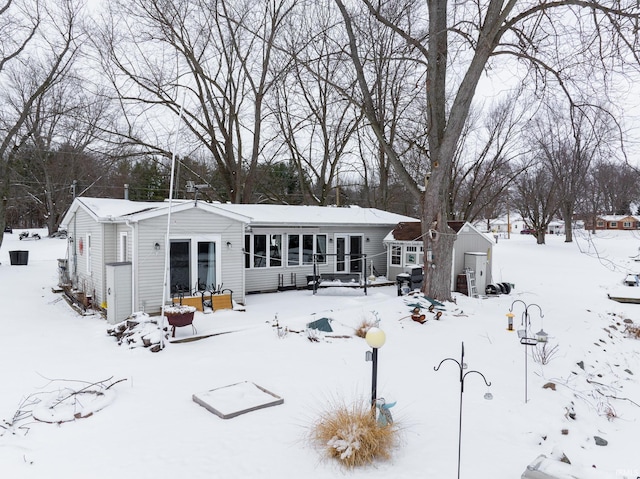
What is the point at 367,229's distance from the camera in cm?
1677

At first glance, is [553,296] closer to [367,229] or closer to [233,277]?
[367,229]

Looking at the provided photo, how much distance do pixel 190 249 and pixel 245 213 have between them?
390cm

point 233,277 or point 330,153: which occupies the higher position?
point 330,153

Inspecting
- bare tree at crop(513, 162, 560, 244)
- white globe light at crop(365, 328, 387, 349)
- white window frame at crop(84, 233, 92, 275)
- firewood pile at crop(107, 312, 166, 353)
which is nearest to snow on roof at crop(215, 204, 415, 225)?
white window frame at crop(84, 233, 92, 275)

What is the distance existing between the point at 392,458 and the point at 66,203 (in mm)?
40566

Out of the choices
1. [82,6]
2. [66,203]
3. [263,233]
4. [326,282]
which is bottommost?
[326,282]

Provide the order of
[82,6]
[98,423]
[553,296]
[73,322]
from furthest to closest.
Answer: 1. [82,6]
2. [553,296]
3. [73,322]
4. [98,423]

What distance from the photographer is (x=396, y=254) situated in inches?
642

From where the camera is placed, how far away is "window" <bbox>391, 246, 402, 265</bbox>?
16.2 m

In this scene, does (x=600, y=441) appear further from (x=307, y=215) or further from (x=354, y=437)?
(x=307, y=215)

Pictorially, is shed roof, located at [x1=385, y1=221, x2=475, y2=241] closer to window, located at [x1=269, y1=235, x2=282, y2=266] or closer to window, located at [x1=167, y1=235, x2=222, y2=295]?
window, located at [x1=269, y1=235, x2=282, y2=266]

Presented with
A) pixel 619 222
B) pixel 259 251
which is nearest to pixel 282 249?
pixel 259 251

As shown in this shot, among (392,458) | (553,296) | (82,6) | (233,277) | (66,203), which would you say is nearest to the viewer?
(392,458)

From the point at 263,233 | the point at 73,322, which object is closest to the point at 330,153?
the point at 263,233
